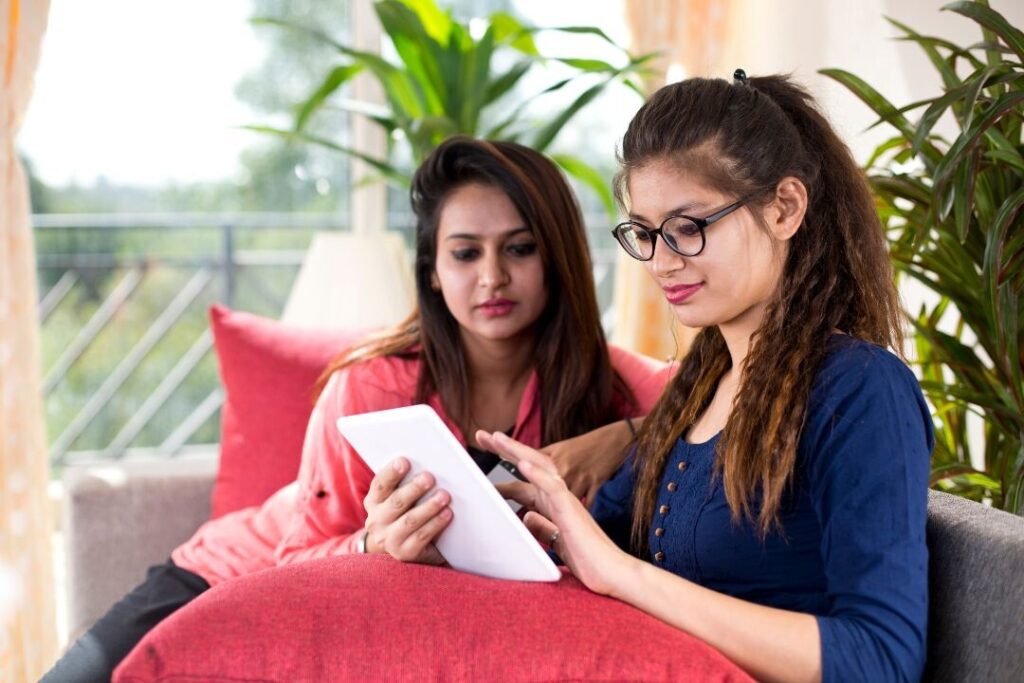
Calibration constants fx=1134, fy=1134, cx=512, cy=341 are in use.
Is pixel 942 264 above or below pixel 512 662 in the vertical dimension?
above

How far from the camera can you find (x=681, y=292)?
130cm

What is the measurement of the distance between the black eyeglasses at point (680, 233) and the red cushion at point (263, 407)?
1.21 metres

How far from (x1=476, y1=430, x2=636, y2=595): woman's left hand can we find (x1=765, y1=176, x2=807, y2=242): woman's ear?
37 cm

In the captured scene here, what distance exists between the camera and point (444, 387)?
2.05 meters

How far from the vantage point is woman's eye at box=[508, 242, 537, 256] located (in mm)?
2002

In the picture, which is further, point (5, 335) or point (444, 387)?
point (5, 335)

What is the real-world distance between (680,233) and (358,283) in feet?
5.93

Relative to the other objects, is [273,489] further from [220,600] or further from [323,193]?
[323,193]

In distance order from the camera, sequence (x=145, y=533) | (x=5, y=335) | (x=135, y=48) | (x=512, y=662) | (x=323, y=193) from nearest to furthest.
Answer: (x=512, y=662) → (x=145, y=533) → (x=5, y=335) → (x=135, y=48) → (x=323, y=193)

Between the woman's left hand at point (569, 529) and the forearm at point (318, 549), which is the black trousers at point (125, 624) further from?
the woman's left hand at point (569, 529)

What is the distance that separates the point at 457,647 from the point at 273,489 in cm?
143

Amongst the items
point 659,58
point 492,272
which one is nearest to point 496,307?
point 492,272

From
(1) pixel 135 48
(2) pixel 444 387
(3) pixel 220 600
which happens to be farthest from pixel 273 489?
(1) pixel 135 48

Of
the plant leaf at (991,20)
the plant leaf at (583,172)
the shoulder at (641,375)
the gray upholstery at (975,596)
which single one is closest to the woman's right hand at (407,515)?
the gray upholstery at (975,596)
